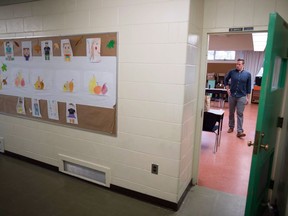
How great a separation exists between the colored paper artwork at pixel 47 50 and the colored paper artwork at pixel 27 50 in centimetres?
25

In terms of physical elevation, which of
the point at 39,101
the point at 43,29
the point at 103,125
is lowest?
the point at 103,125

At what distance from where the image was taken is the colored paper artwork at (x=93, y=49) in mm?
2323

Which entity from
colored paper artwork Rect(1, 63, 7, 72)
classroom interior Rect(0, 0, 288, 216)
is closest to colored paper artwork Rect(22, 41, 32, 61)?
classroom interior Rect(0, 0, 288, 216)

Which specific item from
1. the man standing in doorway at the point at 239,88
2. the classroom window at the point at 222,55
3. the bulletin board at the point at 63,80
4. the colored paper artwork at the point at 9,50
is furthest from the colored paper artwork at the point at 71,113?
the classroom window at the point at 222,55

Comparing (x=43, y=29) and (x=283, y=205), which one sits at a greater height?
(x=43, y=29)

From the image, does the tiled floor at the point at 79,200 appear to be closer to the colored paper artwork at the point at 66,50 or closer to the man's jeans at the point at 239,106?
the colored paper artwork at the point at 66,50

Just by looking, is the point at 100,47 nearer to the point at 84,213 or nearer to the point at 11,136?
the point at 84,213

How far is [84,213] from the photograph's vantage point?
2.15 metres

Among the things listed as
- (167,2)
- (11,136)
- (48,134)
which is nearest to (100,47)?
(167,2)

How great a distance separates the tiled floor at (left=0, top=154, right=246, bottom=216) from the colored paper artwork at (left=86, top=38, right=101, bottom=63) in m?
1.54

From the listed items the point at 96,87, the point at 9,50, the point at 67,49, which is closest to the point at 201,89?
the point at 96,87

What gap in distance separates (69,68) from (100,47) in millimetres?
530

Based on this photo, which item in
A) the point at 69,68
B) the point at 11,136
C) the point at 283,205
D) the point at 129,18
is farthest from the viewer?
the point at 11,136

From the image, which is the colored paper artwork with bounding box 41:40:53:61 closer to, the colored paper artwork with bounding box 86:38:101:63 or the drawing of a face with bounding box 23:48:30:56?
the drawing of a face with bounding box 23:48:30:56
